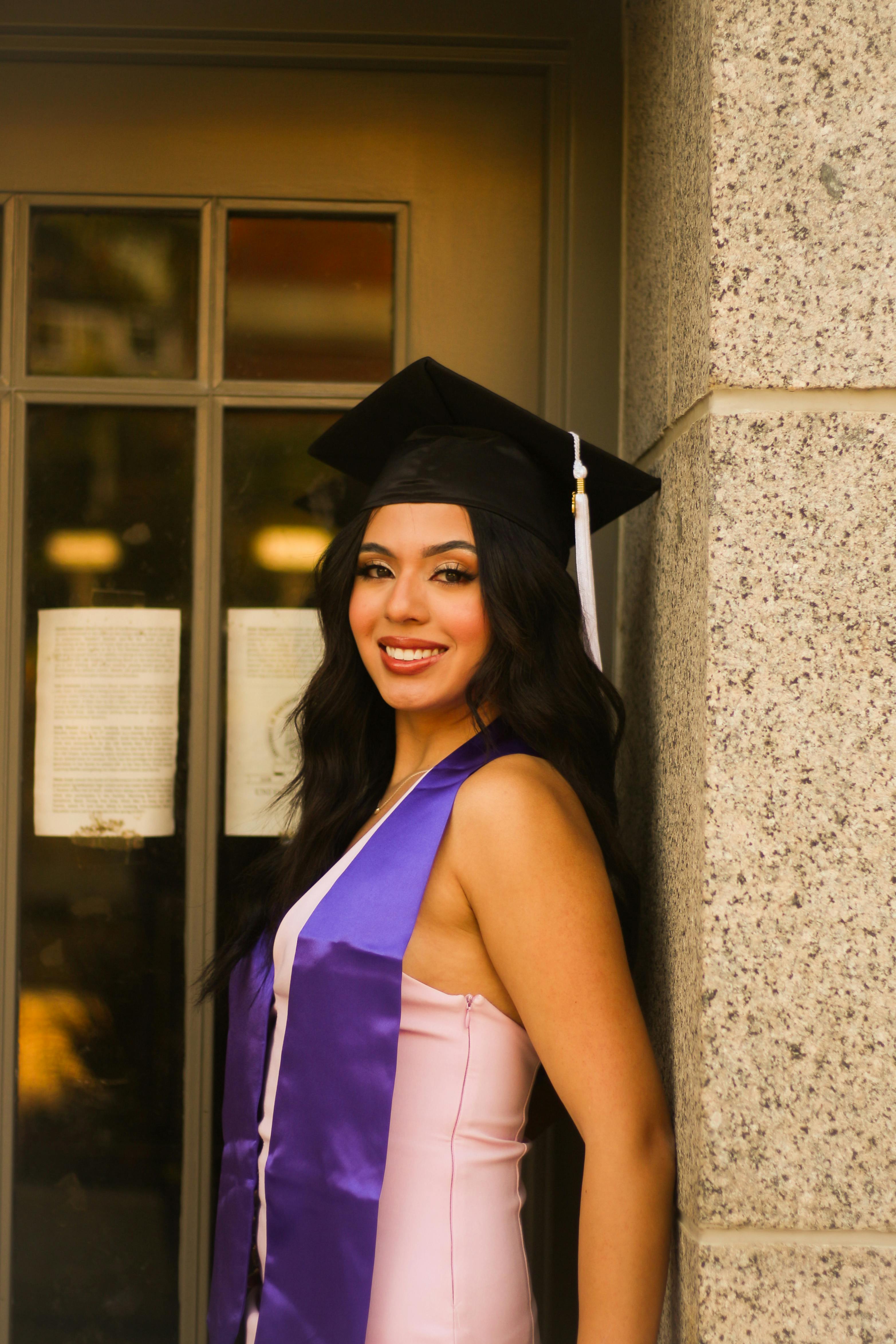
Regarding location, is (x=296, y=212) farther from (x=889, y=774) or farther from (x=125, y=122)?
(x=889, y=774)

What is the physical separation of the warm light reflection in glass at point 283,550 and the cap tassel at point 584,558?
2.48 feet

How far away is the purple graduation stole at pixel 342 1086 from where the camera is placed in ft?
4.13

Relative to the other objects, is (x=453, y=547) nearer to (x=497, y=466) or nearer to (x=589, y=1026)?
(x=497, y=466)

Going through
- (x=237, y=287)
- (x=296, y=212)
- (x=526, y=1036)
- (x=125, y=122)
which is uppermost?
(x=125, y=122)

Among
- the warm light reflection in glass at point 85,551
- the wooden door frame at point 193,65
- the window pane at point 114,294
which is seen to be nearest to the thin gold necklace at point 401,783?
the wooden door frame at point 193,65

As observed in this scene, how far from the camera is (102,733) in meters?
2.03

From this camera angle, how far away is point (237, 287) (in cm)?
206

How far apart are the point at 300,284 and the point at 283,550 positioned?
0.57 meters

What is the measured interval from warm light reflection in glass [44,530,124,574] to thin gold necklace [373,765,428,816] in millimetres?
839

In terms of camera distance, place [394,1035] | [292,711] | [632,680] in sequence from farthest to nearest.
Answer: [292,711]
[632,680]
[394,1035]

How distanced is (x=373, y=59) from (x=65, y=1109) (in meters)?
2.26

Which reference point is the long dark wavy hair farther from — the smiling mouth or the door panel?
the door panel

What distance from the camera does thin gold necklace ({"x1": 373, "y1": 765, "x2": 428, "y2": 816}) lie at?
1.58 metres

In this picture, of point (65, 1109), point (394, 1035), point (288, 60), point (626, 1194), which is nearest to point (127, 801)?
point (65, 1109)
